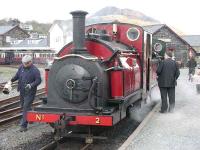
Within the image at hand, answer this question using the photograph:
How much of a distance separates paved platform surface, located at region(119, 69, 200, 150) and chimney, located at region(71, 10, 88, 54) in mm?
2035

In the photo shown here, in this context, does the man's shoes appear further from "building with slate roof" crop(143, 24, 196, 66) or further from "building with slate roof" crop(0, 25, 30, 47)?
"building with slate roof" crop(0, 25, 30, 47)

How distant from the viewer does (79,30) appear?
776cm

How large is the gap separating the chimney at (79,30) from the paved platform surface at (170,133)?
2035mm

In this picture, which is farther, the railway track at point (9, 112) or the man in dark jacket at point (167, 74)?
the man in dark jacket at point (167, 74)

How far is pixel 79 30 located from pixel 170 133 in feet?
9.38

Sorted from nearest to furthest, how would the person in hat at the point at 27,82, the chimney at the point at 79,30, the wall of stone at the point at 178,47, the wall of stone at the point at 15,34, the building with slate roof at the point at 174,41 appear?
the chimney at the point at 79,30 → the person in hat at the point at 27,82 → the building with slate roof at the point at 174,41 → the wall of stone at the point at 178,47 → the wall of stone at the point at 15,34

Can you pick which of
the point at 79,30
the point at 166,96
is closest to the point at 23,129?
the point at 79,30

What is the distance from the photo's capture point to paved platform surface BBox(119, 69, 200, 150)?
7227 mm

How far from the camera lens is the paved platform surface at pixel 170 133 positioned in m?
7.23

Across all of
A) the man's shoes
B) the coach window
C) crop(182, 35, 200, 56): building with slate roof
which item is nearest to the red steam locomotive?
the coach window

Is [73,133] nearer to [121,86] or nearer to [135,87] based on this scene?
[121,86]

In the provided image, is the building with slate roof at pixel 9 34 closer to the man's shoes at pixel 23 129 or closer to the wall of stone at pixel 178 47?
the wall of stone at pixel 178 47

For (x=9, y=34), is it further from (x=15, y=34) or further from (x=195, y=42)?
(x=195, y=42)

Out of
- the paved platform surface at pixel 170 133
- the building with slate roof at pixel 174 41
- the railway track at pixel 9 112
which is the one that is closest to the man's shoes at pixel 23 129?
the railway track at pixel 9 112
